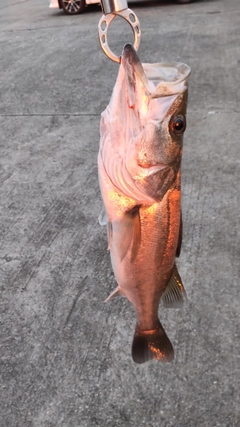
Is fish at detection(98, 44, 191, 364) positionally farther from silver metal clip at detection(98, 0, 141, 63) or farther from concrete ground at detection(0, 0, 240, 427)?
concrete ground at detection(0, 0, 240, 427)

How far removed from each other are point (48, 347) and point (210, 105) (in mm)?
3660

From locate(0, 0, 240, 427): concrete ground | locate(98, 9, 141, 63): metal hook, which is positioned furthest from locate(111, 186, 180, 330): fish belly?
locate(0, 0, 240, 427): concrete ground

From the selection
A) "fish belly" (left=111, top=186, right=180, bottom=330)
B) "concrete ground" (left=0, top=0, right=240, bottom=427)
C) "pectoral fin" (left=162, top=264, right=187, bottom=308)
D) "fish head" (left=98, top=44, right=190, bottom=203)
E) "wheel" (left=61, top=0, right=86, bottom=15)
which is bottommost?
"wheel" (left=61, top=0, right=86, bottom=15)

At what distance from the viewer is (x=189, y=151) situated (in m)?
4.84

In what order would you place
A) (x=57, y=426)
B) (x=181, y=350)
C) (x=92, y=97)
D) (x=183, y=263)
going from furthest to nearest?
(x=92, y=97), (x=183, y=263), (x=181, y=350), (x=57, y=426)

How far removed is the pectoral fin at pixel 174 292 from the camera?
1.61 metres

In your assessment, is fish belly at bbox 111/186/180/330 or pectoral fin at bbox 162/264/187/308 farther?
pectoral fin at bbox 162/264/187/308

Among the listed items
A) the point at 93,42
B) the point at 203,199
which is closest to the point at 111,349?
the point at 203,199

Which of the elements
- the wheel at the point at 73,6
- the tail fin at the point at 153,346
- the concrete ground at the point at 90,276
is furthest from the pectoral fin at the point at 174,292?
the wheel at the point at 73,6

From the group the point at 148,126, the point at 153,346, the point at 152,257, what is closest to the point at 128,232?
A: the point at 152,257

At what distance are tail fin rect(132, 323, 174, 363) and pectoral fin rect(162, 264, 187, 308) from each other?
0.15 meters

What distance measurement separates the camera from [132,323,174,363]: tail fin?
5.72 feet

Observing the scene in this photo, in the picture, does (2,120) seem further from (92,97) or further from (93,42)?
(93,42)

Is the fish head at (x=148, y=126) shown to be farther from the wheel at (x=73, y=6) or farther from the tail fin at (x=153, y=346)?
the wheel at (x=73, y=6)
